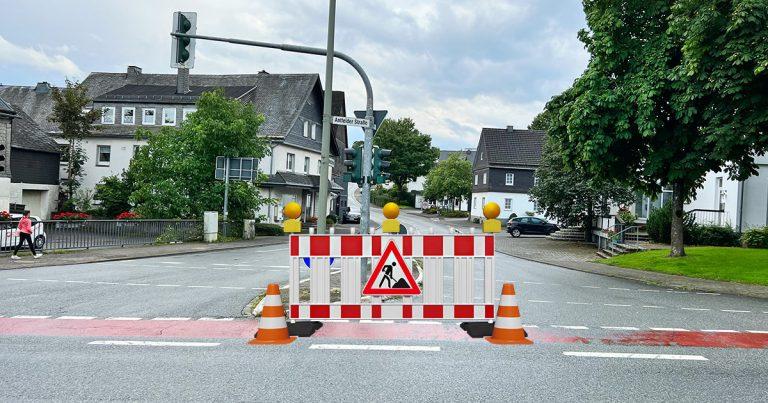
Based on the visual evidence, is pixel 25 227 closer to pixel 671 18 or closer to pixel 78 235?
pixel 78 235

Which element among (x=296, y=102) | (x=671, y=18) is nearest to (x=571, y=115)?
(x=671, y=18)

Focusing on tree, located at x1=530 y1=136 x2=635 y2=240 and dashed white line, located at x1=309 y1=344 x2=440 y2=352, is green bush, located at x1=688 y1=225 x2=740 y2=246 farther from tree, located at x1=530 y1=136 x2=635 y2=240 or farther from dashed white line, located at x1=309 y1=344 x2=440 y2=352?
dashed white line, located at x1=309 y1=344 x2=440 y2=352

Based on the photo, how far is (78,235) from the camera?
21.6 m

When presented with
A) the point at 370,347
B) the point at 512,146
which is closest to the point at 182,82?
the point at 512,146

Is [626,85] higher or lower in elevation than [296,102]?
lower

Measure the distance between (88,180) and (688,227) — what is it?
A: 132 feet

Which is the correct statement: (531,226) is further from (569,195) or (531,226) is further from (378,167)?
(378,167)

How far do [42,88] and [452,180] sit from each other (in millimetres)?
44662

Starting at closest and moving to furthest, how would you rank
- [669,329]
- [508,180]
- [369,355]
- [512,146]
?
1. [369,355]
2. [669,329]
3. [508,180]
4. [512,146]

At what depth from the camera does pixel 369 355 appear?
6.53 metres

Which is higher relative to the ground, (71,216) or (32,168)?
(32,168)

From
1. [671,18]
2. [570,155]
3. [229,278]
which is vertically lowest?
[229,278]

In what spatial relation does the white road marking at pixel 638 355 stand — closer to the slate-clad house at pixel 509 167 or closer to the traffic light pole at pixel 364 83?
the traffic light pole at pixel 364 83

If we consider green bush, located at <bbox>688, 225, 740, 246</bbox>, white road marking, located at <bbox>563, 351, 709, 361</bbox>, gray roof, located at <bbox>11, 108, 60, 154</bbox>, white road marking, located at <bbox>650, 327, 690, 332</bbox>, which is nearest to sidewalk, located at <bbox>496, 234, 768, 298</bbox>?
green bush, located at <bbox>688, 225, 740, 246</bbox>
